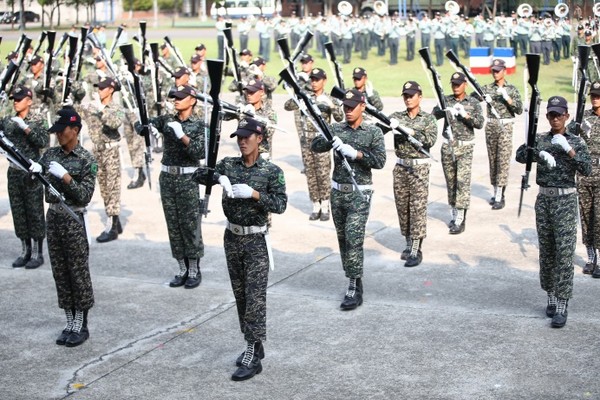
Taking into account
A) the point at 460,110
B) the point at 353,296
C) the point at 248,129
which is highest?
the point at 248,129

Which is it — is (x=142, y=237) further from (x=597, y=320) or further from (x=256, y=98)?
(x=597, y=320)

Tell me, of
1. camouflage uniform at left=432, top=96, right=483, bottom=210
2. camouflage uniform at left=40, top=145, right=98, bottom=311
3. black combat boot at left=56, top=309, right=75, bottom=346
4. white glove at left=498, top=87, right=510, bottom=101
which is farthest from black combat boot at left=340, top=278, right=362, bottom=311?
white glove at left=498, top=87, right=510, bottom=101

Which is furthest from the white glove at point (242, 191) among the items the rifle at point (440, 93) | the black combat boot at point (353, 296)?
the rifle at point (440, 93)

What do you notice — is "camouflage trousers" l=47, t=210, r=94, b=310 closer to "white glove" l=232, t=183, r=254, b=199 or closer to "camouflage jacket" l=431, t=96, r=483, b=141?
"white glove" l=232, t=183, r=254, b=199

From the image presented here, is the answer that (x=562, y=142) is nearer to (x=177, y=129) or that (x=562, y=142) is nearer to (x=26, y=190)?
(x=177, y=129)

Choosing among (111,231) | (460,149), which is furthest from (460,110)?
(111,231)

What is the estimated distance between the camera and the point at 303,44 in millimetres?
13945

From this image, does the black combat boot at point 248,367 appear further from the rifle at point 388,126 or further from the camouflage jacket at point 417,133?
the camouflage jacket at point 417,133

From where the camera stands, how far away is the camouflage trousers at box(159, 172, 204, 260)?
10344 mm

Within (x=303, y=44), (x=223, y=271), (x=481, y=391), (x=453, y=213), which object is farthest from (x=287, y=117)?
(x=481, y=391)

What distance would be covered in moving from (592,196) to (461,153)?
2.44m

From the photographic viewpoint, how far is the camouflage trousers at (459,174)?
1261 cm

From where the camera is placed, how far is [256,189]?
7781mm

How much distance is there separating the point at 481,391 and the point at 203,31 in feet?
176
